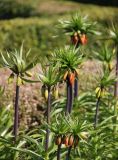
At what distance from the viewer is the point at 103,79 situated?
8.27 meters

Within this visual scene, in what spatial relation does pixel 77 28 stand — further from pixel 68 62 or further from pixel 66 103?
pixel 68 62

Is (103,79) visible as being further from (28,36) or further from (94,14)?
(94,14)

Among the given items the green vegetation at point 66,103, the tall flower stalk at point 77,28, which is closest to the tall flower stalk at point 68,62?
the green vegetation at point 66,103

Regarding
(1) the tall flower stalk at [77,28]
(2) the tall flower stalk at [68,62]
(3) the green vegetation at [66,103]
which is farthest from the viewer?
(1) the tall flower stalk at [77,28]

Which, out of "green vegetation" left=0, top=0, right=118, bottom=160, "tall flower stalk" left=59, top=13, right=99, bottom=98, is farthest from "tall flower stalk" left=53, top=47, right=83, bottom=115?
"tall flower stalk" left=59, top=13, right=99, bottom=98

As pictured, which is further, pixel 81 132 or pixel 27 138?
pixel 27 138

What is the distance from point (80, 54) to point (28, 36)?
10573 millimetres

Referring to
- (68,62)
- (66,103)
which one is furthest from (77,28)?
(68,62)

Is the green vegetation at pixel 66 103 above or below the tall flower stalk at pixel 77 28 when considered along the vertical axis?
below

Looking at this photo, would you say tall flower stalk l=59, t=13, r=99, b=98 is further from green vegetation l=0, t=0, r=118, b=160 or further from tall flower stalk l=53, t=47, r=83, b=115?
tall flower stalk l=53, t=47, r=83, b=115

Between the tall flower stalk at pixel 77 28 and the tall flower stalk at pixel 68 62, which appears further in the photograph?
the tall flower stalk at pixel 77 28

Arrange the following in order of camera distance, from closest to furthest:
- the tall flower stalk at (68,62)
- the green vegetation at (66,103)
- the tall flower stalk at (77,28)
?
the green vegetation at (66,103) < the tall flower stalk at (68,62) < the tall flower stalk at (77,28)

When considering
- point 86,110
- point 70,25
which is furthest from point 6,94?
point 70,25

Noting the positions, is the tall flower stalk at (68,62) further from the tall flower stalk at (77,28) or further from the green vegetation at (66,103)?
the tall flower stalk at (77,28)
